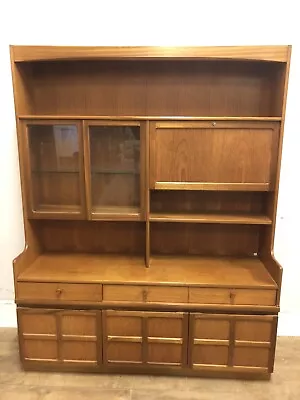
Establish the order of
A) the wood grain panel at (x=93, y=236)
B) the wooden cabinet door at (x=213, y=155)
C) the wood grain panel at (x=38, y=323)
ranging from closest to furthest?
the wooden cabinet door at (x=213, y=155), the wood grain panel at (x=38, y=323), the wood grain panel at (x=93, y=236)

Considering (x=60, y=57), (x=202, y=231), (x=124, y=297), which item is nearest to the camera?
(x=60, y=57)

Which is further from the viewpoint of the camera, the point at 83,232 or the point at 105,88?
the point at 83,232

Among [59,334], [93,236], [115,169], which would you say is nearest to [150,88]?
[115,169]

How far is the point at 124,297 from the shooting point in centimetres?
203

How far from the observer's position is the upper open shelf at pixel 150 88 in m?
2.11

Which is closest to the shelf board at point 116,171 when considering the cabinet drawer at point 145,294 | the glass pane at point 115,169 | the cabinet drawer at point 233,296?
the glass pane at point 115,169

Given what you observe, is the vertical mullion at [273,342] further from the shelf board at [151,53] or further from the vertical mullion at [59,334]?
the shelf board at [151,53]

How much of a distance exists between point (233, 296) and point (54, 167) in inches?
52.8

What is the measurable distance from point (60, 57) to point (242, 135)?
3.67ft

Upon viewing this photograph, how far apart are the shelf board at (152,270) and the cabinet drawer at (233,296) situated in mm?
35

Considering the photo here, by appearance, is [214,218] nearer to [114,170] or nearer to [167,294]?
[167,294]
